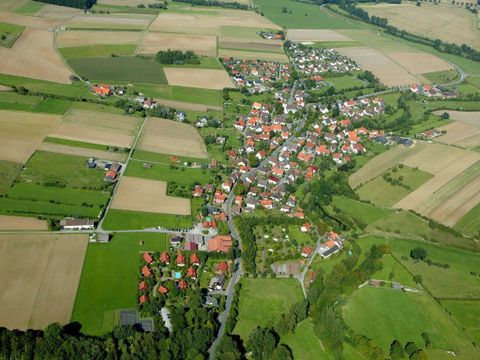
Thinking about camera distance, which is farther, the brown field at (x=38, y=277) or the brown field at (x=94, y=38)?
the brown field at (x=94, y=38)

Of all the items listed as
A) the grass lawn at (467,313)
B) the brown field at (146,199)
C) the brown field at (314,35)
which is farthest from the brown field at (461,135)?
the brown field at (314,35)

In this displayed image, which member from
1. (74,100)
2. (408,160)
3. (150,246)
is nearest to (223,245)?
(150,246)

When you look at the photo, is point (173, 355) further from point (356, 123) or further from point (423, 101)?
point (423, 101)

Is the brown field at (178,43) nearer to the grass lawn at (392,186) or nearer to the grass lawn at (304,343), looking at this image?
the grass lawn at (392,186)

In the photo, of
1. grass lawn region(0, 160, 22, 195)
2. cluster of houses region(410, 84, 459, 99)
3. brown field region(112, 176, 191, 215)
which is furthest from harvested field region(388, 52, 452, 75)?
grass lawn region(0, 160, 22, 195)

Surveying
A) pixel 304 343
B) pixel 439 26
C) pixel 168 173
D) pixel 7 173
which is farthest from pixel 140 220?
pixel 439 26

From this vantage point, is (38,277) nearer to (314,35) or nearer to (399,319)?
(399,319)
